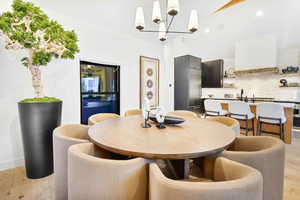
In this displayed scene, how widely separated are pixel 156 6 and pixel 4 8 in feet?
7.09

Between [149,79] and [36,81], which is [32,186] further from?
[149,79]

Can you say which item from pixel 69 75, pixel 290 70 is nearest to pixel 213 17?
pixel 290 70

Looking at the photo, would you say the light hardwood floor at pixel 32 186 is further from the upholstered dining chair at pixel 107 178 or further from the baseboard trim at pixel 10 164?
the upholstered dining chair at pixel 107 178

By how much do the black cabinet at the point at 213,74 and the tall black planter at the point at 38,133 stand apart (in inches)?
229

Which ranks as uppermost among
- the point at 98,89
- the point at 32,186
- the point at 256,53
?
the point at 256,53

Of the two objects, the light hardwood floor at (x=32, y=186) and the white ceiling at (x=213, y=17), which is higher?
the white ceiling at (x=213, y=17)

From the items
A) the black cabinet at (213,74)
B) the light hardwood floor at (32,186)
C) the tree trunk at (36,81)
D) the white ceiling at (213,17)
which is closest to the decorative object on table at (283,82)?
the white ceiling at (213,17)

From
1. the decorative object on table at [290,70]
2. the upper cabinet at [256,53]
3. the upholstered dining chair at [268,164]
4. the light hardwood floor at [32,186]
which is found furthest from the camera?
the upper cabinet at [256,53]

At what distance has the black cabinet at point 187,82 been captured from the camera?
5.27 m

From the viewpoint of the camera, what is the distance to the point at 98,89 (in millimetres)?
3373

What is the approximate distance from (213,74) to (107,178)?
20.7 ft

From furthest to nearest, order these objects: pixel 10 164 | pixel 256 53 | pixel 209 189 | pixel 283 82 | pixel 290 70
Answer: pixel 256 53 < pixel 283 82 < pixel 290 70 < pixel 10 164 < pixel 209 189

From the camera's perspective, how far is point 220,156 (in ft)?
3.29

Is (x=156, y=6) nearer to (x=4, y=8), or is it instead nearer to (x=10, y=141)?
(x=4, y=8)
